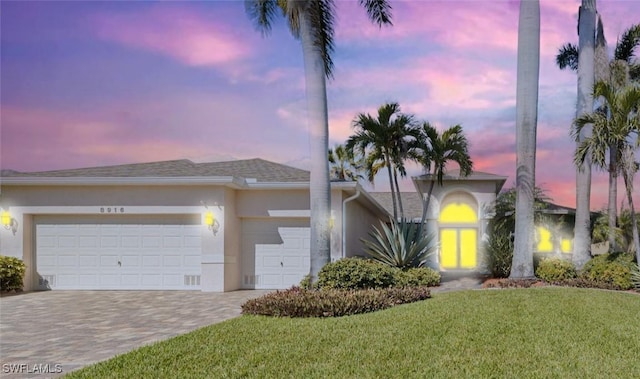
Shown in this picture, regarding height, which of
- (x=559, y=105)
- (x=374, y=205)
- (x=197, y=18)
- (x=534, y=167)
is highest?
(x=197, y=18)

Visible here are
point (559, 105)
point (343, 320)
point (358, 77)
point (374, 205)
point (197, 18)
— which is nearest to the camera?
point (343, 320)

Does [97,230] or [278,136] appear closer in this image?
[97,230]

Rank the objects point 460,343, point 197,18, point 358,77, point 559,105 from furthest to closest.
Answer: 1. point 559,105
2. point 358,77
3. point 197,18
4. point 460,343

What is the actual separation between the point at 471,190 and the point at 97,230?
1447cm

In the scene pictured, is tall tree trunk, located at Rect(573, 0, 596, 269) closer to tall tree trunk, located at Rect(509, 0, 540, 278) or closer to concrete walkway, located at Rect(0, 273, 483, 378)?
tall tree trunk, located at Rect(509, 0, 540, 278)

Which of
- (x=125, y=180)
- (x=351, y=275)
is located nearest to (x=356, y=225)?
(x=351, y=275)

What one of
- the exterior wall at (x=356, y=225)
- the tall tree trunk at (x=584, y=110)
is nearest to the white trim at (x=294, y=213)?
the exterior wall at (x=356, y=225)

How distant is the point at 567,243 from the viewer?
22.1 metres

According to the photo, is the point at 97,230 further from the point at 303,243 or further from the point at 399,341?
the point at 399,341

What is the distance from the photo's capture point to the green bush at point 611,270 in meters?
14.2

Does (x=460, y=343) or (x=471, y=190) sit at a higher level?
(x=471, y=190)

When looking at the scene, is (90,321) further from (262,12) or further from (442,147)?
(442,147)

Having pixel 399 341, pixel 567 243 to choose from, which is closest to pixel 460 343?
pixel 399 341

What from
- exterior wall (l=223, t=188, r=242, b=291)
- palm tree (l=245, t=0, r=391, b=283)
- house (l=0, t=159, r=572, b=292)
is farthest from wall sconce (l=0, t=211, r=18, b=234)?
palm tree (l=245, t=0, r=391, b=283)
